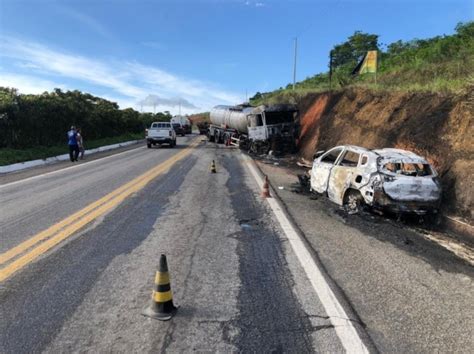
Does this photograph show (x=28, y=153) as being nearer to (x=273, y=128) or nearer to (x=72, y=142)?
(x=72, y=142)

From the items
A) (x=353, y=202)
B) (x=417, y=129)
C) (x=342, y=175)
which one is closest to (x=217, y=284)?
(x=353, y=202)

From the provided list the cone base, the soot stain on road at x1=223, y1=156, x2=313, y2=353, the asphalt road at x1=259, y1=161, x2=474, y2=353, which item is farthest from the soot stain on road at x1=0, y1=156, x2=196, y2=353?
the asphalt road at x1=259, y1=161, x2=474, y2=353

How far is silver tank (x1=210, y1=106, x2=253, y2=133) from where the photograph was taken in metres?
30.6

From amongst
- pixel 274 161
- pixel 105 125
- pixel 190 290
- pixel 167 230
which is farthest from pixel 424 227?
pixel 105 125

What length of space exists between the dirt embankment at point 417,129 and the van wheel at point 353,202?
181 cm

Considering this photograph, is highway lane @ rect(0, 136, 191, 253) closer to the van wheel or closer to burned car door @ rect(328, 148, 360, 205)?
burned car door @ rect(328, 148, 360, 205)

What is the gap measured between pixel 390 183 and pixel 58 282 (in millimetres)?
6159

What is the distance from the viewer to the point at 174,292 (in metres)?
4.63

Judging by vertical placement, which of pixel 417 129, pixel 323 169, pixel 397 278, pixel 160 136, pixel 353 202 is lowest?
pixel 397 278

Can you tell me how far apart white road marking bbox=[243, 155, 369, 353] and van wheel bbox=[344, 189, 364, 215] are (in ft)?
6.89

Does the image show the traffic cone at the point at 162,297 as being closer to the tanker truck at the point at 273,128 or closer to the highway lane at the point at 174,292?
the highway lane at the point at 174,292

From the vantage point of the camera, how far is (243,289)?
4.77 m

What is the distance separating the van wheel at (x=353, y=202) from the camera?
9128 mm

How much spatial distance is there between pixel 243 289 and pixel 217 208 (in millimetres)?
4638
